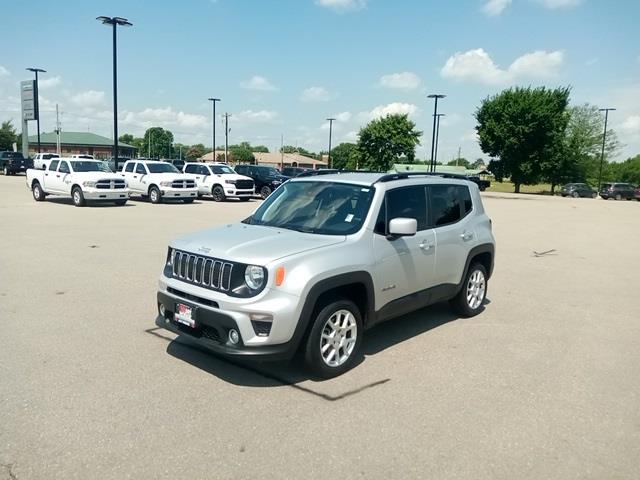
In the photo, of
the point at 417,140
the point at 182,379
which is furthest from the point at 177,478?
the point at 417,140

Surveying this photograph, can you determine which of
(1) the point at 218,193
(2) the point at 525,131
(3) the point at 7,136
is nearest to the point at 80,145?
(3) the point at 7,136

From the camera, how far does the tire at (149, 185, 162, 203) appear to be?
73.6ft

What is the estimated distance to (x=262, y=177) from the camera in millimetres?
28281

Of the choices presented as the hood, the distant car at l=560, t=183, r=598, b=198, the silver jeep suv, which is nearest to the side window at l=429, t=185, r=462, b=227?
the silver jeep suv

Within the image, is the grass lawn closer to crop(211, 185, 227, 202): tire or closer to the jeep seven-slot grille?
crop(211, 185, 227, 202): tire

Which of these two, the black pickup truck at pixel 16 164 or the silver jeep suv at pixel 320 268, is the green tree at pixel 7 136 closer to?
the black pickup truck at pixel 16 164

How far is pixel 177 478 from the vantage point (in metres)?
3.01

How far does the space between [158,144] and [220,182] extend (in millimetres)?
142561

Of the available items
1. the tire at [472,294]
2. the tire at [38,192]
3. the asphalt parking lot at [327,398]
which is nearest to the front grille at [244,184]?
the tire at [38,192]

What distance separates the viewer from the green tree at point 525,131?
167 feet

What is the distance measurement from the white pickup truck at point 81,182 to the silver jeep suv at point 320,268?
1596cm

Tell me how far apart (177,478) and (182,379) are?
4.68ft

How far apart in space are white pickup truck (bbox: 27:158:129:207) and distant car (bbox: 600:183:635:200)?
4655 centimetres

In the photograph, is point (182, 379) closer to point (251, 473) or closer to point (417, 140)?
point (251, 473)
